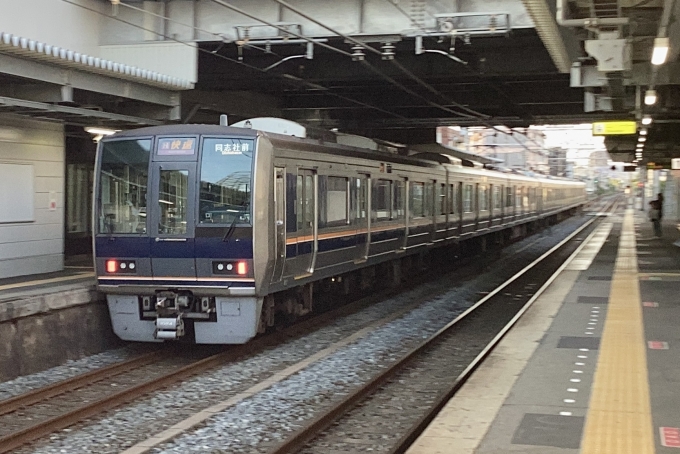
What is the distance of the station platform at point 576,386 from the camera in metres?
5.68

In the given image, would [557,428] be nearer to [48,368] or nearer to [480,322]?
[48,368]

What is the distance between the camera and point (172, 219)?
966 centimetres

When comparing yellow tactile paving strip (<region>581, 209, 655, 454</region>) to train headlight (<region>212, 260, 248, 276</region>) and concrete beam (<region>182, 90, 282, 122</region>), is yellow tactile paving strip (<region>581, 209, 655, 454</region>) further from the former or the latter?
concrete beam (<region>182, 90, 282, 122</region>)

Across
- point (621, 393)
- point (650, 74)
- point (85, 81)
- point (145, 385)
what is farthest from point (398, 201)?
point (621, 393)

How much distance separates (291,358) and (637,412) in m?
4.63

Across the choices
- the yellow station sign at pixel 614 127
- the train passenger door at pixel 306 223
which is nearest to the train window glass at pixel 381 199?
the train passenger door at pixel 306 223

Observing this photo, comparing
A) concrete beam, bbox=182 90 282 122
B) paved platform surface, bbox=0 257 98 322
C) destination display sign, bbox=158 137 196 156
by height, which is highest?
concrete beam, bbox=182 90 282 122

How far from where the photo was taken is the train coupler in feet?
31.1

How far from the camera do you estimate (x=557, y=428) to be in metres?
5.97

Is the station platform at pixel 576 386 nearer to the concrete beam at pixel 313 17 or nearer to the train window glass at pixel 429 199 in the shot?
the concrete beam at pixel 313 17

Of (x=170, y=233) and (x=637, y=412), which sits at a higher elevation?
(x=170, y=233)

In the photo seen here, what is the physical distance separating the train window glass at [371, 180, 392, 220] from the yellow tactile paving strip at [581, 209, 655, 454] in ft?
13.5

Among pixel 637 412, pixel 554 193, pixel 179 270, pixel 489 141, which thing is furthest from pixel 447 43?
pixel 489 141

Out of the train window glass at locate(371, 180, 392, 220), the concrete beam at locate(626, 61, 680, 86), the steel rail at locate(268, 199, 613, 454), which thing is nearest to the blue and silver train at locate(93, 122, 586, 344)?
the steel rail at locate(268, 199, 613, 454)
